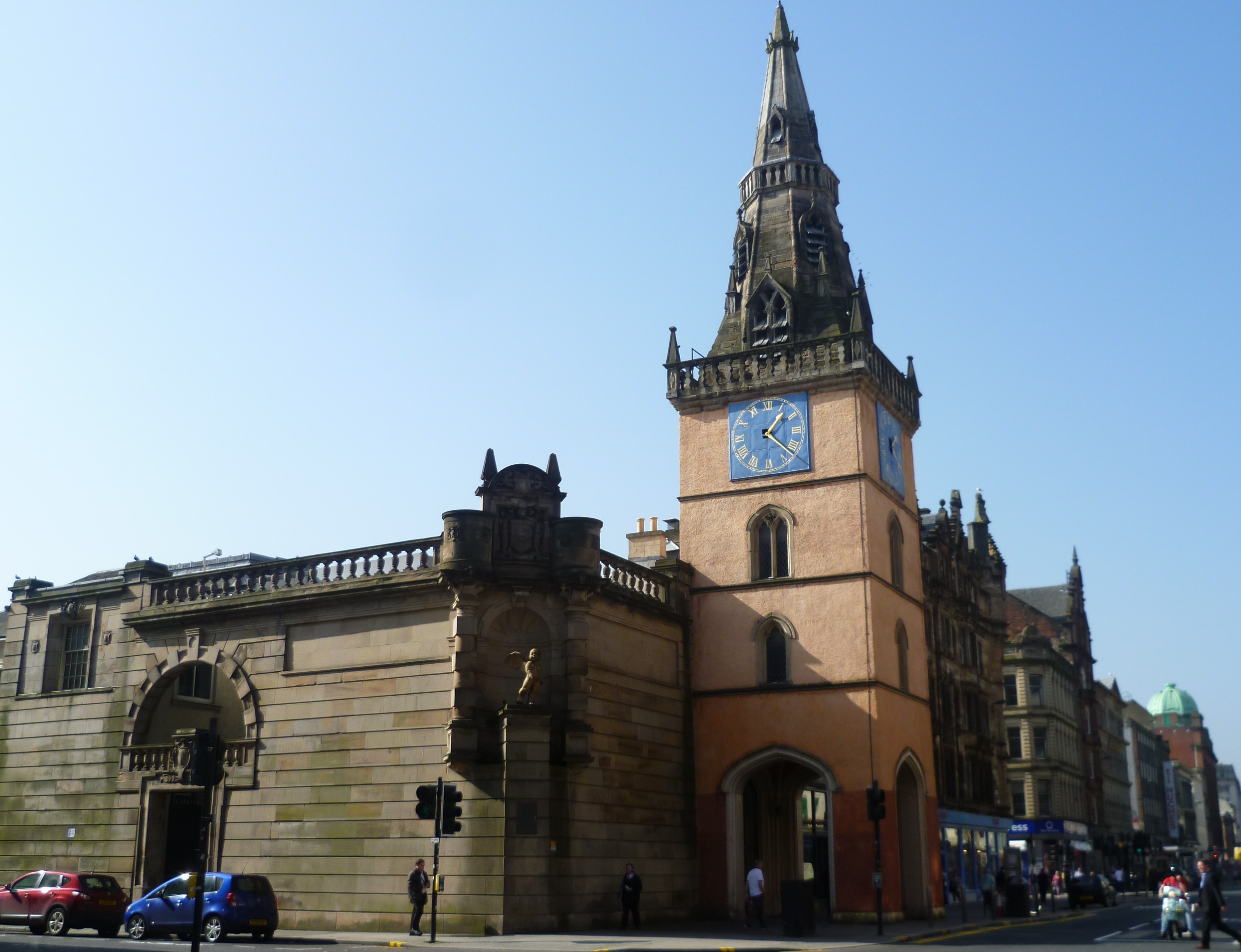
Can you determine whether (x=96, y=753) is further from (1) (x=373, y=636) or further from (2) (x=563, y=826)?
(2) (x=563, y=826)

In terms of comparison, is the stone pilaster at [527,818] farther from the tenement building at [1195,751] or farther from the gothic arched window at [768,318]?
the tenement building at [1195,751]

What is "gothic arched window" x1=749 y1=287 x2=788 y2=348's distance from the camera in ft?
135

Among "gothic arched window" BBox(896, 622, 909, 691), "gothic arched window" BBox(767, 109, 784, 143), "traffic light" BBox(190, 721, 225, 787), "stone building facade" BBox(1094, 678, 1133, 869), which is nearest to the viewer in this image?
"traffic light" BBox(190, 721, 225, 787)

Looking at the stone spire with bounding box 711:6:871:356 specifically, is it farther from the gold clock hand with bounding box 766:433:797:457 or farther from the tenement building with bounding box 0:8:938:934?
the gold clock hand with bounding box 766:433:797:457

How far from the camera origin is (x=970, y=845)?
185ft

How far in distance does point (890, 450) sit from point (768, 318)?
5900 mm

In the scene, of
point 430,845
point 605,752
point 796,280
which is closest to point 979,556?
point 796,280

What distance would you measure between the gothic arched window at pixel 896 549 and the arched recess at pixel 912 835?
545 centimetres

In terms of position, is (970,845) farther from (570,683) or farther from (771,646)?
(570,683)

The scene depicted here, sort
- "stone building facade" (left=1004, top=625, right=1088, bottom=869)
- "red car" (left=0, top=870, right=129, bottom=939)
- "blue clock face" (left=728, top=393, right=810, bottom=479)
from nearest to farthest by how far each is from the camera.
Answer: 1. "red car" (left=0, top=870, right=129, bottom=939)
2. "blue clock face" (left=728, top=393, right=810, bottom=479)
3. "stone building facade" (left=1004, top=625, right=1088, bottom=869)

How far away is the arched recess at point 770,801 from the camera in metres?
35.8

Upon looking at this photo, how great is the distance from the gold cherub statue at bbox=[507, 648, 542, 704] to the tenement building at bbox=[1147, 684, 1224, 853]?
172 meters

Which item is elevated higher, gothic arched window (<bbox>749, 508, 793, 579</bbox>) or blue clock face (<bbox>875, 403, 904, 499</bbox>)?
blue clock face (<bbox>875, 403, 904, 499</bbox>)

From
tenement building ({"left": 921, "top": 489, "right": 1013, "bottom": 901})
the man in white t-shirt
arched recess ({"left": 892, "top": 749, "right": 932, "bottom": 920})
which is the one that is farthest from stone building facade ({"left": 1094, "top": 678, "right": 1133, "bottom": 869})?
the man in white t-shirt
